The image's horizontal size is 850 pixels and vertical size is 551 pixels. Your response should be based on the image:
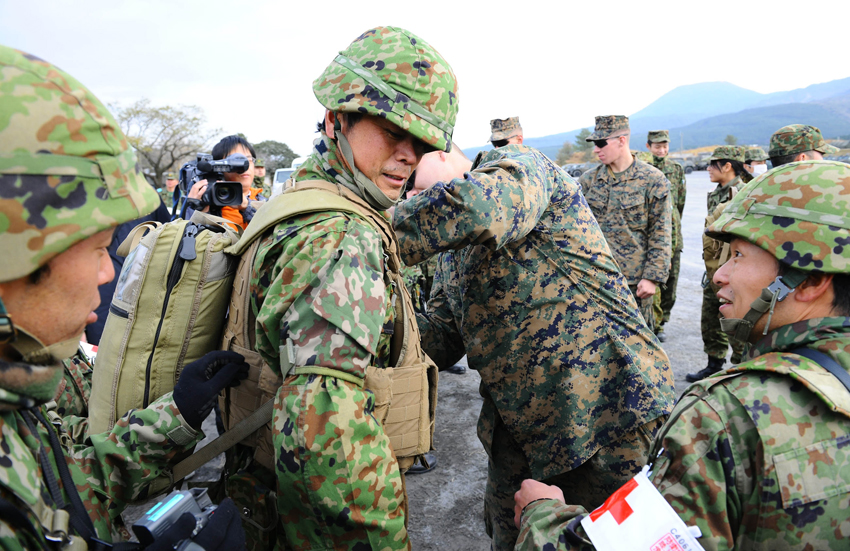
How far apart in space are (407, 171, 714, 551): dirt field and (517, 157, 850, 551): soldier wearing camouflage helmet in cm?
206

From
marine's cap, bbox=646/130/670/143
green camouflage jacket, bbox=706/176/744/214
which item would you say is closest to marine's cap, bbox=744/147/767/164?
green camouflage jacket, bbox=706/176/744/214

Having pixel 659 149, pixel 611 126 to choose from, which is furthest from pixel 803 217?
pixel 659 149

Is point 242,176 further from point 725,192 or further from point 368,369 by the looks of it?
point 725,192

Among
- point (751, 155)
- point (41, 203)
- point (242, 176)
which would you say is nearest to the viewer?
point (41, 203)

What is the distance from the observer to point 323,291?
1.37 m

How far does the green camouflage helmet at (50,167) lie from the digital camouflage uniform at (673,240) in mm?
5907

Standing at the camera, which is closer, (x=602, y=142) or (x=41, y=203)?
(x=41, y=203)

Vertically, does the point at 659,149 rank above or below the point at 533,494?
above

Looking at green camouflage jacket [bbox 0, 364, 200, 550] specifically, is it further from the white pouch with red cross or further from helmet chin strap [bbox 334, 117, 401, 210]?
the white pouch with red cross

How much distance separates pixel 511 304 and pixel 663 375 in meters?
0.83

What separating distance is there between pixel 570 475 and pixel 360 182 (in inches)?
74.9

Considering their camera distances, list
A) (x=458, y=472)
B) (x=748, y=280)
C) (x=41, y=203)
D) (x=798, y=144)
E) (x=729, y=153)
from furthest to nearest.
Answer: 1. (x=729, y=153)
2. (x=798, y=144)
3. (x=458, y=472)
4. (x=748, y=280)
5. (x=41, y=203)

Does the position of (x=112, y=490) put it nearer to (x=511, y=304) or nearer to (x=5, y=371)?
(x=5, y=371)

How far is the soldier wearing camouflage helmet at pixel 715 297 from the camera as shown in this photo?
18.6 feet
